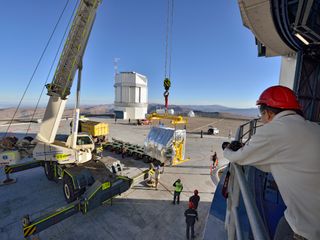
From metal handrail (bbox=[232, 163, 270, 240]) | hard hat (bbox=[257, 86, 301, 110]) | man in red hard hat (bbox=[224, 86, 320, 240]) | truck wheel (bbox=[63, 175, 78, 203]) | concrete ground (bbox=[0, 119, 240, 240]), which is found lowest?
concrete ground (bbox=[0, 119, 240, 240])

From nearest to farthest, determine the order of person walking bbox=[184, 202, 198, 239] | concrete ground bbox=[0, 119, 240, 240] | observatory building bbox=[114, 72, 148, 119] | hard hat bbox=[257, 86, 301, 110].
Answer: hard hat bbox=[257, 86, 301, 110] → person walking bbox=[184, 202, 198, 239] → concrete ground bbox=[0, 119, 240, 240] → observatory building bbox=[114, 72, 148, 119]

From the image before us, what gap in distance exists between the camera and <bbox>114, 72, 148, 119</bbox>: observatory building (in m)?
35.7

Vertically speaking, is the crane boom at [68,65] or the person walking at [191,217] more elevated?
the crane boom at [68,65]

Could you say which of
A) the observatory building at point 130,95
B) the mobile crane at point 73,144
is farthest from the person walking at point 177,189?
the observatory building at point 130,95

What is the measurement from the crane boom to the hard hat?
26.9 feet

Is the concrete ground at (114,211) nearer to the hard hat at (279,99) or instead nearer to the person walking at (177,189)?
the person walking at (177,189)

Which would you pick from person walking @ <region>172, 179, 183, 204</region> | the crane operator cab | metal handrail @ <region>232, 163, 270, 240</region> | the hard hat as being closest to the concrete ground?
person walking @ <region>172, 179, 183, 204</region>

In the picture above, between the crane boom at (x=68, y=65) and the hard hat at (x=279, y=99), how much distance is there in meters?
8.19

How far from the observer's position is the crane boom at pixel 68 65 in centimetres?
775

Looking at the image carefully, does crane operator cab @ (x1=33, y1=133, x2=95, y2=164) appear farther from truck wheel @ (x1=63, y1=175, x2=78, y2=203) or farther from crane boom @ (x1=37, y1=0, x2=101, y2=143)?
truck wheel @ (x1=63, y1=175, x2=78, y2=203)

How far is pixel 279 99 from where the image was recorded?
177cm

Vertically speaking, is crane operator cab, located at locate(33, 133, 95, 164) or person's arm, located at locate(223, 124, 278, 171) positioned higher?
person's arm, located at locate(223, 124, 278, 171)

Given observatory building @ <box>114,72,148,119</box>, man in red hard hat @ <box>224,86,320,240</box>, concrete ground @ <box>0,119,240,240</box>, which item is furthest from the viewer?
observatory building @ <box>114,72,148,119</box>

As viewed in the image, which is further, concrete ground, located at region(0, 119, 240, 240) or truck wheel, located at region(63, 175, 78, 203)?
truck wheel, located at region(63, 175, 78, 203)
